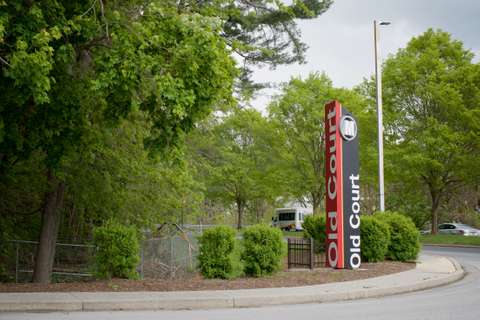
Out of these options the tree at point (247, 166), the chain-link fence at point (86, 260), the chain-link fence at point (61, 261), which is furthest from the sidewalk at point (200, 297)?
the tree at point (247, 166)

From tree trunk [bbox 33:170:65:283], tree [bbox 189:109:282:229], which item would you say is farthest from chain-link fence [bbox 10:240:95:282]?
tree [bbox 189:109:282:229]

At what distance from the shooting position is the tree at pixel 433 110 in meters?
34.7

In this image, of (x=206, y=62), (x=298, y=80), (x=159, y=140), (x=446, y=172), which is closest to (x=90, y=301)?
Result: (x=159, y=140)

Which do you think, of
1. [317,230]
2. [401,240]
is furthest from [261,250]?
[401,240]

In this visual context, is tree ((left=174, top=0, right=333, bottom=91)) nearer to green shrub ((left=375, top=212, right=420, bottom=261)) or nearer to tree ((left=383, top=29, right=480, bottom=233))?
green shrub ((left=375, top=212, right=420, bottom=261))

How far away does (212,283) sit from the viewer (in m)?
14.0

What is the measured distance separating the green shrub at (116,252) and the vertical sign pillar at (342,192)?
5.83 meters

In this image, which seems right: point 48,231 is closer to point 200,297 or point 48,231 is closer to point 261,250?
point 261,250

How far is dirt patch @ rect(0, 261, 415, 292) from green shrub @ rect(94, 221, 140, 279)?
335 mm

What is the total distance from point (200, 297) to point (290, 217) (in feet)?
198

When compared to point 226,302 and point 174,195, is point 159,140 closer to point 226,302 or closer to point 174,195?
point 226,302

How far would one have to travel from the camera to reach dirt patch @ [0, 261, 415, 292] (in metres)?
12.9

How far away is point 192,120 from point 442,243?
90.2 ft

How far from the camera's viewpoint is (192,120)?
1180 cm
